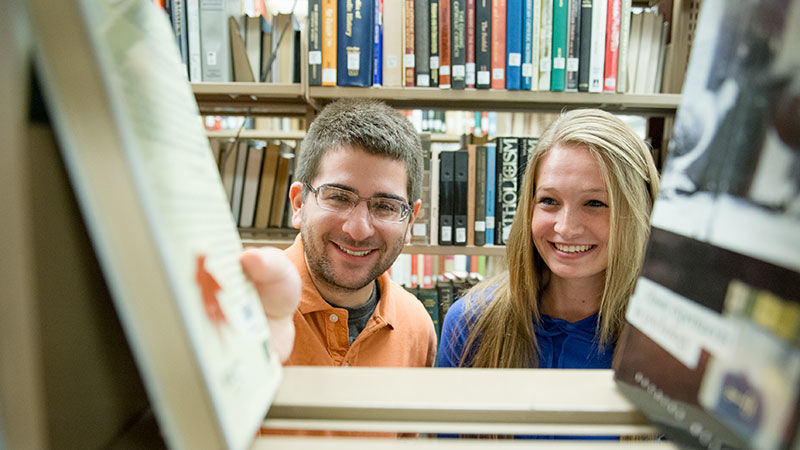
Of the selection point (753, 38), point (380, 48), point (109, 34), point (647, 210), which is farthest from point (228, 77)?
point (753, 38)

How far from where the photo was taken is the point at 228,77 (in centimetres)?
166

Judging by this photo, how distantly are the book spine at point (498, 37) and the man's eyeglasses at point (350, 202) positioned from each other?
0.78 m

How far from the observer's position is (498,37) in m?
1.59

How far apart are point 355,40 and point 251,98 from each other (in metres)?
0.54

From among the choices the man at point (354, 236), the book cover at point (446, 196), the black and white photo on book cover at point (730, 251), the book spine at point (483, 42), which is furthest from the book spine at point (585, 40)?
the black and white photo on book cover at point (730, 251)

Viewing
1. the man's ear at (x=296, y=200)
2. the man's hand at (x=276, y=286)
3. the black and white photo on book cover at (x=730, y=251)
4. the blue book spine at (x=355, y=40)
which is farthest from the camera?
the blue book spine at (x=355, y=40)

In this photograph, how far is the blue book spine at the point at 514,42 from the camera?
5.22 feet

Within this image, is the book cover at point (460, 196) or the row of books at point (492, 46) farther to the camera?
the book cover at point (460, 196)

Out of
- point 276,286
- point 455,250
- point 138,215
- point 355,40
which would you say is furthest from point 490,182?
point 138,215

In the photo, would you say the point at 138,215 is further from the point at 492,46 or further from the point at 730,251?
the point at 492,46

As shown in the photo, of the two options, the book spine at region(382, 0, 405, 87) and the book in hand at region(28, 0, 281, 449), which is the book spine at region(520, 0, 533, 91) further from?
the book in hand at region(28, 0, 281, 449)

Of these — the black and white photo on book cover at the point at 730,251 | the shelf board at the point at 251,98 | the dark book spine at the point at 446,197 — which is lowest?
the dark book spine at the point at 446,197

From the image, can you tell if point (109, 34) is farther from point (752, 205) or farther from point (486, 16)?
point (486, 16)

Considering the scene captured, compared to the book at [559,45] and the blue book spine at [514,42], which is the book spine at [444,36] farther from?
the book at [559,45]
